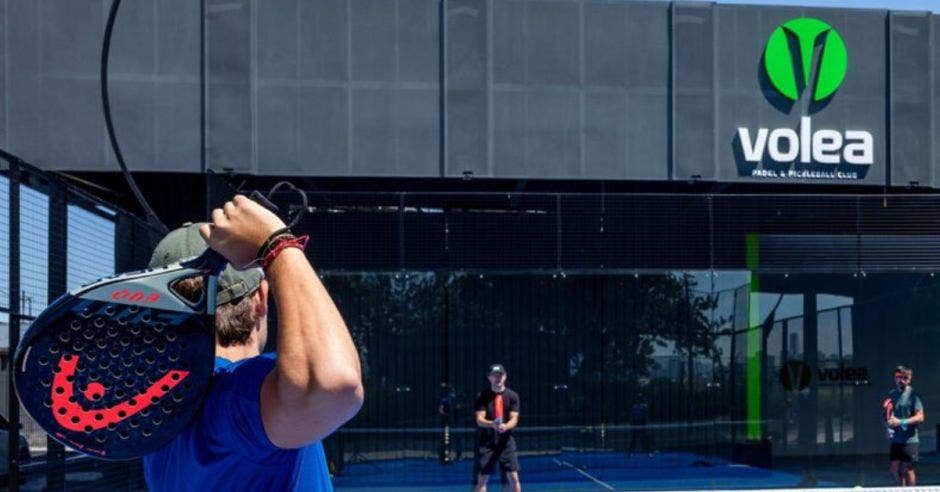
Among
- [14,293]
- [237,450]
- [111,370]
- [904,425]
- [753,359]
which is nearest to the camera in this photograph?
[111,370]

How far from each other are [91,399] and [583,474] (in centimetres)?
1648

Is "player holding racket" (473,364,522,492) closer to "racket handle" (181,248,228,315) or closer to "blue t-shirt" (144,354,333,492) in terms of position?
"blue t-shirt" (144,354,333,492)

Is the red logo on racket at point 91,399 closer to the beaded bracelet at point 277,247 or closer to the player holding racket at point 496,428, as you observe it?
the beaded bracelet at point 277,247

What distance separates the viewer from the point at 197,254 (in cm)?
223

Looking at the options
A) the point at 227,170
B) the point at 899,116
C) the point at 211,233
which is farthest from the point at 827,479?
the point at 211,233

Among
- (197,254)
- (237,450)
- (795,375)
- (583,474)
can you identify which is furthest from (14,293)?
(795,375)

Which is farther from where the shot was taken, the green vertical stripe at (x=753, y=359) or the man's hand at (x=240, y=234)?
the green vertical stripe at (x=753, y=359)

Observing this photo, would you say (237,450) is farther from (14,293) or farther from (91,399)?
(14,293)

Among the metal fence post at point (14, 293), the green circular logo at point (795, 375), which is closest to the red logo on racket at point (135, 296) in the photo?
the metal fence post at point (14, 293)

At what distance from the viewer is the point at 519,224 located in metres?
16.8

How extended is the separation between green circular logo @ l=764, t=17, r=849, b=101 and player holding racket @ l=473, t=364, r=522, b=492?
19.8 ft

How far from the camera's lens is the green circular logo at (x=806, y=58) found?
17609 mm

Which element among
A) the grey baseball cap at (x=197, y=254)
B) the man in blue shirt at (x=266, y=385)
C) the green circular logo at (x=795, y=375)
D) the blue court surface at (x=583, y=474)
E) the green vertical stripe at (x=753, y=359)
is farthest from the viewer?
the green circular logo at (x=795, y=375)

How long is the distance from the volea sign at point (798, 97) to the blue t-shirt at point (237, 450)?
52.7 feet
